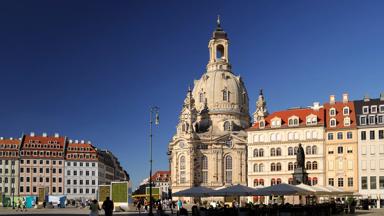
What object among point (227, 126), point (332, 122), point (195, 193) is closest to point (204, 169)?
point (227, 126)

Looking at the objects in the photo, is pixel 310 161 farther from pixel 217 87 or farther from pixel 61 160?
pixel 61 160

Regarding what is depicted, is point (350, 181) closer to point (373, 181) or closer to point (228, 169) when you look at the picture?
point (373, 181)

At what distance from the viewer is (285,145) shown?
344ft

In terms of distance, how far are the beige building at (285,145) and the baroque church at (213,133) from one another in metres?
31.0

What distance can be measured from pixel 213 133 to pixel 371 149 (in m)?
55.0

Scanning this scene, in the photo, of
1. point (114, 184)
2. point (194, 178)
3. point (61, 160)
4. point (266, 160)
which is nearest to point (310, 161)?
point (266, 160)

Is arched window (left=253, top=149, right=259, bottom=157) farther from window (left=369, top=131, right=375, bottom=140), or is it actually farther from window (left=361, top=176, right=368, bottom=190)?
window (left=369, top=131, right=375, bottom=140)

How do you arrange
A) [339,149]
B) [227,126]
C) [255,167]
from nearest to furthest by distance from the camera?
[339,149]
[255,167]
[227,126]

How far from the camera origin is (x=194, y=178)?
142 m

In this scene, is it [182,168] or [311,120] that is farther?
[182,168]

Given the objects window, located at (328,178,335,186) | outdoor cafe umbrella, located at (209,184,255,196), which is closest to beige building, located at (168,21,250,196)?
window, located at (328,178,335,186)

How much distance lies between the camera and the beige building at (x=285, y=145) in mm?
101562

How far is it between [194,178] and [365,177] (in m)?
52.8

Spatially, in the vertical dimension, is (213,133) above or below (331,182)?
above
